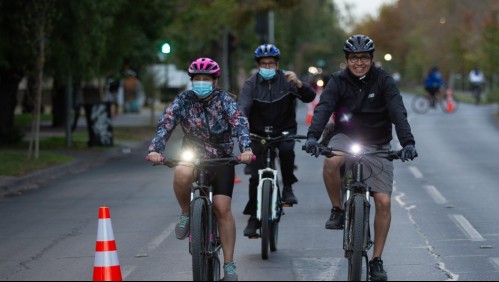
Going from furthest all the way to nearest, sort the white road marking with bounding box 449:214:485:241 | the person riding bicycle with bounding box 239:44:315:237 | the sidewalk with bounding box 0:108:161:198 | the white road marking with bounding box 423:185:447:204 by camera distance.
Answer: the sidewalk with bounding box 0:108:161:198 → the white road marking with bounding box 423:185:447:204 → the white road marking with bounding box 449:214:485:241 → the person riding bicycle with bounding box 239:44:315:237

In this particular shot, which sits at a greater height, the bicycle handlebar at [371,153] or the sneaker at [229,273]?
the bicycle handlebar at [371,153]

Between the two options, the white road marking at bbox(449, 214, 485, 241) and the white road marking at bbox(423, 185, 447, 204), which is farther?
the white road marking at bbox(423, 185, 447, 204)

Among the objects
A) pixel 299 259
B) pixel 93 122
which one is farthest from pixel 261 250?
pixel 93 122

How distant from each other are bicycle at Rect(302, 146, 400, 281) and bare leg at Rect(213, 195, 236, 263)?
82 centimetres

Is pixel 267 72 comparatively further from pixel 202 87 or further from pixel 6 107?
pixel 6 107

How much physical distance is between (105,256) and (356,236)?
183 cm

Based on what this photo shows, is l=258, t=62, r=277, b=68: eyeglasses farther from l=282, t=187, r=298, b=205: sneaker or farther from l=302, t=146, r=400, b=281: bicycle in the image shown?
l=302, t=146, r=400, b=281: bicycle

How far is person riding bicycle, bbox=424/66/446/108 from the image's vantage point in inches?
1666

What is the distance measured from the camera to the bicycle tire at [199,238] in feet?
27.0

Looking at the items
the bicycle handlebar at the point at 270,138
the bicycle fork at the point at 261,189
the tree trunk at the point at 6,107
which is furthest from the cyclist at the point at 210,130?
the tree trunk at the point at 6,107

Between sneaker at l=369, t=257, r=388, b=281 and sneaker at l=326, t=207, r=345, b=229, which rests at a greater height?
sneaker at l=326, t=207, r=345, b=229

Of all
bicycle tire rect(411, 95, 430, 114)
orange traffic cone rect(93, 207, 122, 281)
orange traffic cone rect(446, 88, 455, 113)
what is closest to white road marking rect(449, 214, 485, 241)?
orange traffic cone rect(93, 207, 122, 281)

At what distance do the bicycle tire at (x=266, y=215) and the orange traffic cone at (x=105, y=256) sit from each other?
2134 mm

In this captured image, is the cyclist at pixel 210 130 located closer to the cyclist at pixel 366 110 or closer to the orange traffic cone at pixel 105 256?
the orange traffic cone at pixel 105 256
